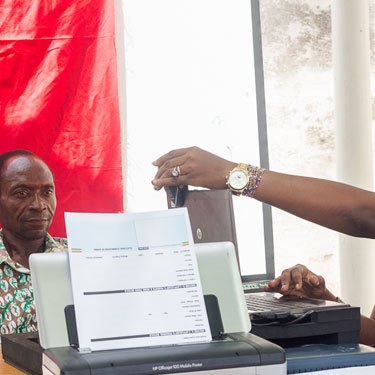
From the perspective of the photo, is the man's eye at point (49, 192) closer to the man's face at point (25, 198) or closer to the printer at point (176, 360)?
the man's face at point (25, 198)

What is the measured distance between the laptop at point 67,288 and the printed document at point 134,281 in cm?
3

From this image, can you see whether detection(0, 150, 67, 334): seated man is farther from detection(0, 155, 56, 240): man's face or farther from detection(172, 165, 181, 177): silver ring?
detection(172, 165, 181, 177): silver ring

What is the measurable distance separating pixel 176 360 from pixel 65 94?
8.35 ft

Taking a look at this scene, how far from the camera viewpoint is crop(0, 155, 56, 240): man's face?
3.56 metres

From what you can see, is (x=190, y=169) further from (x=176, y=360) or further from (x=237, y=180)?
(x=176, y=360)

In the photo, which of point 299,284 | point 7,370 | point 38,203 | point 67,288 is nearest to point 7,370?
point 7,370

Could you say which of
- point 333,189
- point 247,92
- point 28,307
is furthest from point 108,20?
point 333,189

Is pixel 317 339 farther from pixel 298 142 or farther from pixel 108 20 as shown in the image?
pixel 298 142

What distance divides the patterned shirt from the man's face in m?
0.15

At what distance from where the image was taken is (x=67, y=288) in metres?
1.56

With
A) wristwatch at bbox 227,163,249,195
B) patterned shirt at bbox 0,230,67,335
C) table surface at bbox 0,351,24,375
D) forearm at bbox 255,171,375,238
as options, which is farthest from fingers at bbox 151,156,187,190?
patterned shirt at bbox 0,230,67,335

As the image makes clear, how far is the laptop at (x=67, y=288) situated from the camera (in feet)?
5.02

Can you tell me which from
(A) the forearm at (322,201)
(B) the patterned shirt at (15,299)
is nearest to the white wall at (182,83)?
(B) the patterned shirt at (15,299)

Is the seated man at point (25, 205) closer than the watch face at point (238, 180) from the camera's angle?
No
